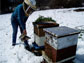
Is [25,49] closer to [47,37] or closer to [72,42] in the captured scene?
[47,37]

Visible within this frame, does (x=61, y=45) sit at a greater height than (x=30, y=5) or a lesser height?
lesser

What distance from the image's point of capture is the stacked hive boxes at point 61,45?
199 cm

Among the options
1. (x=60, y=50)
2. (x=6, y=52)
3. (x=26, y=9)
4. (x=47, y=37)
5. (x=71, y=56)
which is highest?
(x=26, y=9)

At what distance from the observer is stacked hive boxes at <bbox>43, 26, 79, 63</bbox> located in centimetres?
199

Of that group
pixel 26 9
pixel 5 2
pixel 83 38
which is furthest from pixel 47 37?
pixel 5 2

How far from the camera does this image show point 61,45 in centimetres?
202

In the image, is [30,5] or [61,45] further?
[30,5]

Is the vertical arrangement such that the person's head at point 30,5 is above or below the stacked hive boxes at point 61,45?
above

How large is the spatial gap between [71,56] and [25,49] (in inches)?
67.6

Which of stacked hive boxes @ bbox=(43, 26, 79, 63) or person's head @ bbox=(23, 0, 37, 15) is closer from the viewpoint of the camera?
stacked hive boxes @ bbox=(43, 26, 79, 63)

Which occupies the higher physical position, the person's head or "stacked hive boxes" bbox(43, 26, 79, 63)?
the person's head

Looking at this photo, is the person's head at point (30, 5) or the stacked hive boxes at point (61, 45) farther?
the person's head at point (30, 5)

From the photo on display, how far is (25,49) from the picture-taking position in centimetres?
346

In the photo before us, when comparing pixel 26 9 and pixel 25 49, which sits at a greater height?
pixel 26 9
